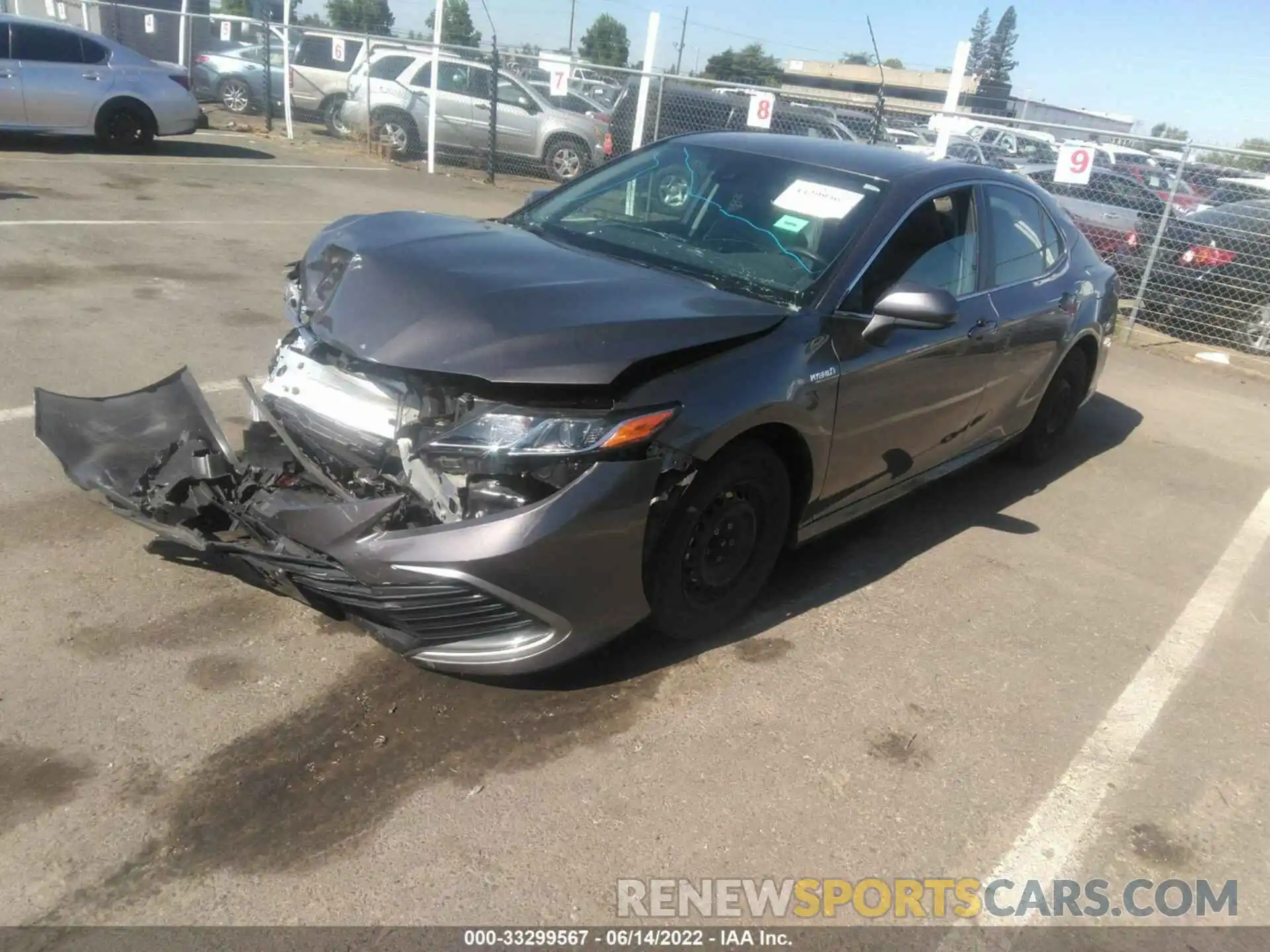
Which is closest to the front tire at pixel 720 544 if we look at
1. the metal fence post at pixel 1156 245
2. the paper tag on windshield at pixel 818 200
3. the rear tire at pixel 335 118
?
the paper tag on windshield at pixel 818 200

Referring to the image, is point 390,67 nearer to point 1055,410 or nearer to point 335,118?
point 335,118

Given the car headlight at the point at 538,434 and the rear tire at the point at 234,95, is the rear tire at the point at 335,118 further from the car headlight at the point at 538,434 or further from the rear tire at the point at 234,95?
the car headlight at the point at 538,434

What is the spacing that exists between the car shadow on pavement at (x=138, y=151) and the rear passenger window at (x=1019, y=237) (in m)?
12.7

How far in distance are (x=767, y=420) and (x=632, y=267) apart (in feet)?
2.82

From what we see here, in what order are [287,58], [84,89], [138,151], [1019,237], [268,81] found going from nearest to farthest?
[1019,237] < [84,89] < [138,151] < [287,58] < [268,81]

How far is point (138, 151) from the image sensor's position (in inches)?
557

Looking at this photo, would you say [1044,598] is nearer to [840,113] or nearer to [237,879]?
[237,879]

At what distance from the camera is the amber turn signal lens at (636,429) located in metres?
2.97

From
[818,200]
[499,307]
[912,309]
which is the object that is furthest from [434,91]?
[499,307]

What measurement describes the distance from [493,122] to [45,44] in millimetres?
5949

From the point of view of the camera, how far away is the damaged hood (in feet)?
9.81

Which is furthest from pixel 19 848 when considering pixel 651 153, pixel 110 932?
pixel 651 153

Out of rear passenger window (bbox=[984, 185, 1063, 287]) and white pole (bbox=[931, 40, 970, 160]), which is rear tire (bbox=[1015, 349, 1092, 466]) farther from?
white pole (bbox=[931, 40, 970, 160])

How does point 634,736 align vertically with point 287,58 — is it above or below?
below
